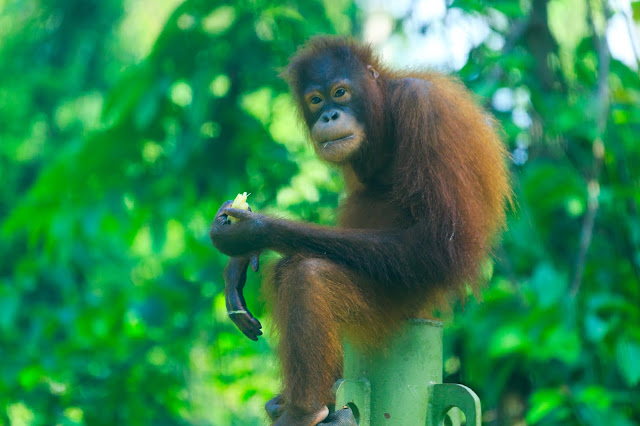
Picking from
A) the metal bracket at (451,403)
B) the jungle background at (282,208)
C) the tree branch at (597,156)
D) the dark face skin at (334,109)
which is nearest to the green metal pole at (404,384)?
the metal bracket at (451,403)

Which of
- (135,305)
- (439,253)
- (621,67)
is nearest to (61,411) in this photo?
(135,305)

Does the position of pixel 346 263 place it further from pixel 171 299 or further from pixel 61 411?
pixel 61 411

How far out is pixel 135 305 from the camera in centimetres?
464

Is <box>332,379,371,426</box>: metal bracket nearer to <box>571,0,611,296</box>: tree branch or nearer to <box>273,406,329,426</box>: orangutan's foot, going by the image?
<box>273,406,329,426</box>: orangutan's foot

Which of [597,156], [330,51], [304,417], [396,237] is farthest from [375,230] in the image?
[597,156]

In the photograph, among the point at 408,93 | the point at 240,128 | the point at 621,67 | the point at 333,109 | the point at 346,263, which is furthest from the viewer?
the point at 240,128

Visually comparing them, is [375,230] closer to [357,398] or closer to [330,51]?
[357,398]

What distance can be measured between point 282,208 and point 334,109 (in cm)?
149

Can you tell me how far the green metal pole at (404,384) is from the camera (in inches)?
93.8

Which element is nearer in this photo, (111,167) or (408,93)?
(408,93)

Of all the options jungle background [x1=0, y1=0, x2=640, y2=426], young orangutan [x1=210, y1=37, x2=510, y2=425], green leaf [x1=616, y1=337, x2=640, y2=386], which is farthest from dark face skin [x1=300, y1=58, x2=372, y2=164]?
green leaf [x1=616, y1=337, x2=640, y2=386]

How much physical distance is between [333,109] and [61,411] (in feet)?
9.32

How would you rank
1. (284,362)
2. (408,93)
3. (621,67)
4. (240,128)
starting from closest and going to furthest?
(284,362), (408,93), (621,67), (240,128)

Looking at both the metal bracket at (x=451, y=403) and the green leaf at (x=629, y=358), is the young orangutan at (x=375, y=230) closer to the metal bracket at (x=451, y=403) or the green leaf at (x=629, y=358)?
the metal bracket at (x=451, y=403)
